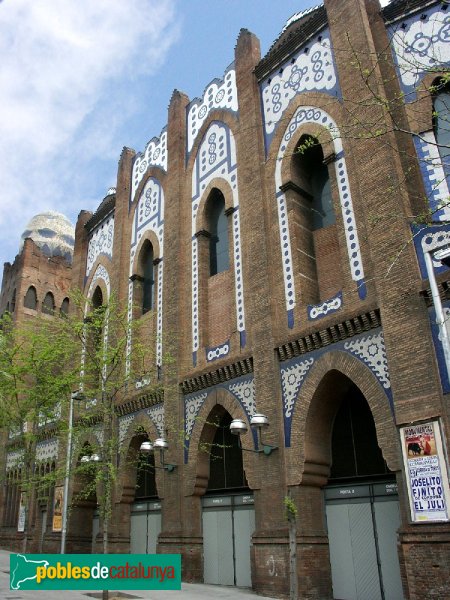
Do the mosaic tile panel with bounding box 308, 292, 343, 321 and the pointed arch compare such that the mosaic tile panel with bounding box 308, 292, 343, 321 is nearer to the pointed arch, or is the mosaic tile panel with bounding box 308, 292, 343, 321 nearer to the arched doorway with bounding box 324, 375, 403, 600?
the pointed arch

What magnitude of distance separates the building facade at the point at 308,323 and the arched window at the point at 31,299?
1668 cm

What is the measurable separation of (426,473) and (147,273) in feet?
47.2

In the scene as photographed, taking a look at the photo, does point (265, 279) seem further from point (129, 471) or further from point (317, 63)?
point (129, 471)

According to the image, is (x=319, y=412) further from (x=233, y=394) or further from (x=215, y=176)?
(x=215, y=176)

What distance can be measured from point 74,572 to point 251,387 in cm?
655

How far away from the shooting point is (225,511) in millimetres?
15805

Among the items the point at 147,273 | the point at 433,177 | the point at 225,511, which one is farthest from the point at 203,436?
the point at 433,177

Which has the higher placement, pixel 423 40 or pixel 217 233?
pixel 423 40

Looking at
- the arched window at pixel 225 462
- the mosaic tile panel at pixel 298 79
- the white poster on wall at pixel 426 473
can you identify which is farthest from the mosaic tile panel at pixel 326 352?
the mosaic tile panel at pixel 298 79

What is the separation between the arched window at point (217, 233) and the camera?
1830 cm

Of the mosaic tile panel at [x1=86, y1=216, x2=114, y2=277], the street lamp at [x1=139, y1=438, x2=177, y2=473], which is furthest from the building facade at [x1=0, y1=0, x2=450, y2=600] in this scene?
the mosaic tile panel at [x1=86, y1=216, x2=114, y2=277]

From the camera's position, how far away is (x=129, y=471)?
1948 cm

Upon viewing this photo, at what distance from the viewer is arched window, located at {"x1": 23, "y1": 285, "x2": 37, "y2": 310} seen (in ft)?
114

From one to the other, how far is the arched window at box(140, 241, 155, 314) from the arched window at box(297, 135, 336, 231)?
8.06 m
